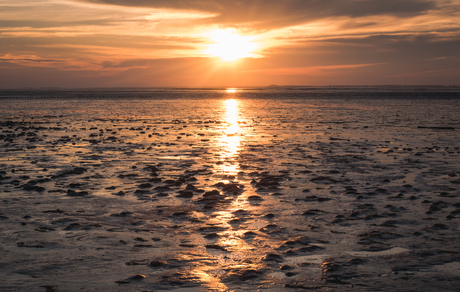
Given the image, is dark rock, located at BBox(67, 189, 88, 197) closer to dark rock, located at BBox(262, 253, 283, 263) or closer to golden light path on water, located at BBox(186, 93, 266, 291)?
golden light path on water, located at BBox(186, 93, 266, 291)

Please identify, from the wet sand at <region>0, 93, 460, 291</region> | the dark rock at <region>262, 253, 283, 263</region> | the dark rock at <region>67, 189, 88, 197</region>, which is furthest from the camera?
the dark rock at <region>67, 189, 88, 197</region>

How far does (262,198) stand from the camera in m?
10.5

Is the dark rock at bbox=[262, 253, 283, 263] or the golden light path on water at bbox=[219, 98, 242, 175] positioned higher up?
the golden light path on water at bbox=[219, 98, 242, 175]

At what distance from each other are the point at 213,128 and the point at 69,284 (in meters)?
23.3

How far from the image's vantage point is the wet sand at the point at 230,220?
19.9 ft

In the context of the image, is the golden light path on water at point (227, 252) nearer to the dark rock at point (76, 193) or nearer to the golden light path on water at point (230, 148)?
the golden light path on water at point (230, 148)

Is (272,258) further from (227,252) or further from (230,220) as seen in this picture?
(230,220)

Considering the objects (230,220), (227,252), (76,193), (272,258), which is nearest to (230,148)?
(76,193)

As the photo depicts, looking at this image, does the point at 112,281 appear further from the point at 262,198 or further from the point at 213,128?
the point at 213,128

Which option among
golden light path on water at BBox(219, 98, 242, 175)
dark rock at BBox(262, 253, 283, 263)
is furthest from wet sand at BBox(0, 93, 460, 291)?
golden light path on water at BBox(219, 98, 242, 175)

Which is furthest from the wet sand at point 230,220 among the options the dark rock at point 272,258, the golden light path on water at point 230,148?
the golden light path on water at point 230,148

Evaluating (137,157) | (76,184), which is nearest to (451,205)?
(76,184)

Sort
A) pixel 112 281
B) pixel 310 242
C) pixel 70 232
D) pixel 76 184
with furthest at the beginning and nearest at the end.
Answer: pixel 76 184 → pixel 70 232 → pixel 310 242 → pixel 112 281

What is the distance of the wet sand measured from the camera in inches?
239
